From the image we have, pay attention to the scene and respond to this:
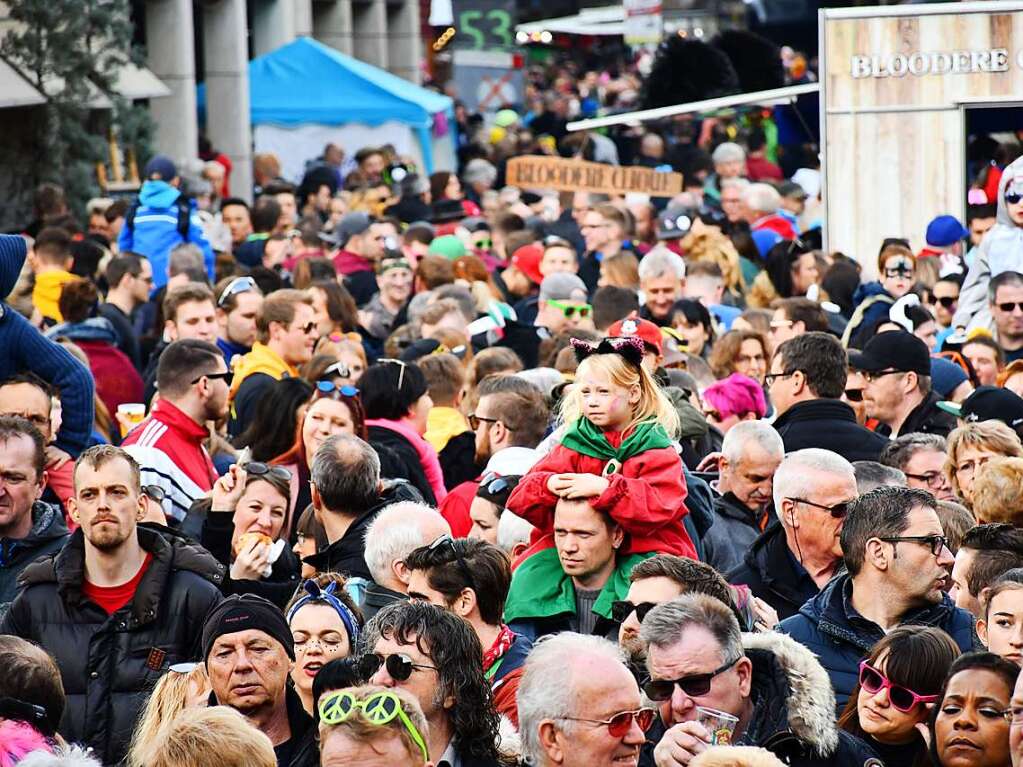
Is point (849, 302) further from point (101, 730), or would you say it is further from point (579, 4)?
point (579, 4)

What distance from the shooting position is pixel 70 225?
1720cm

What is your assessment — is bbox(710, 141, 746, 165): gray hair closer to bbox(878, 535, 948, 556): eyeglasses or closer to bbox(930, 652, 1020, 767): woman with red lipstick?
bbox(878, 535, 948, 556): eyeglasses

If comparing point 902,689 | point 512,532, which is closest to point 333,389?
point 512,532

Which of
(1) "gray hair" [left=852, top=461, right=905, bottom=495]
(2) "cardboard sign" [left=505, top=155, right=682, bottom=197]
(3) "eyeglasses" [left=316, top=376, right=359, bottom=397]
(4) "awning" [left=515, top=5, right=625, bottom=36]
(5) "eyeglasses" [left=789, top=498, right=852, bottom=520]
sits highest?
(4) "awning" [left=515, top=5, right=625, bottom=36]

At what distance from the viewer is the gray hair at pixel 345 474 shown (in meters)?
7.51

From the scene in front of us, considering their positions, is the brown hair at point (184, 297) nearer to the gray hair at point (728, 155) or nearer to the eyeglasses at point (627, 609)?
the eyeglasses at point (627, 609)

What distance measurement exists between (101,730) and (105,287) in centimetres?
900

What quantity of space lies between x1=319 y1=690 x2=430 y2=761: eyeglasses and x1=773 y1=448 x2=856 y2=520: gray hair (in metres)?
2.63

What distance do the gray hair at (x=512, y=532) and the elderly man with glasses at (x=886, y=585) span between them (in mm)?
1364

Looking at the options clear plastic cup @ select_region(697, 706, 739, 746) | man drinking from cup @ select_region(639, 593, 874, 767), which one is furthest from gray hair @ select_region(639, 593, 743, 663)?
clear plastic cup @ select_region(697, 706, 739, 746)

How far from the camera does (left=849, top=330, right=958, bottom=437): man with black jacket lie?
32.5 ft

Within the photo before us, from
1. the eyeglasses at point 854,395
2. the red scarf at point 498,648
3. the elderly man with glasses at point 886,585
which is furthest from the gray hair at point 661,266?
the red scarf at point 498,648

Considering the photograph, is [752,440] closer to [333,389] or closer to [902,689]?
[333,389]

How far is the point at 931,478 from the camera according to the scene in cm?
838
